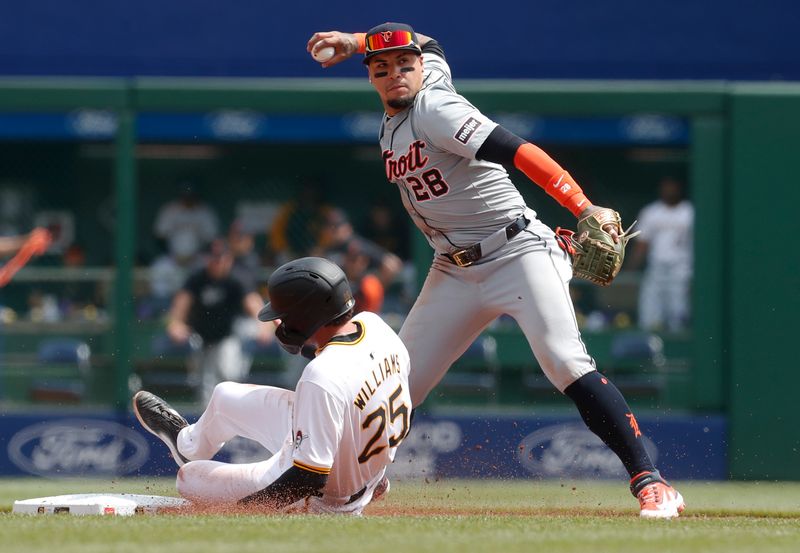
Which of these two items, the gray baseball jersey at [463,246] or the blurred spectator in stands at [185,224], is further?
the blurred spectator in stands at [185,224]

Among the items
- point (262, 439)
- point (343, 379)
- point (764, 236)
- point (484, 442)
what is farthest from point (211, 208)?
point (343, 379)

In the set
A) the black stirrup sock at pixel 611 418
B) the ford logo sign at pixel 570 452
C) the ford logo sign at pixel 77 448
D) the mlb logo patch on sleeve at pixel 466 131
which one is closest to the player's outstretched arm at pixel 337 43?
the mlb logo patch on sleeve at pixel 466 131

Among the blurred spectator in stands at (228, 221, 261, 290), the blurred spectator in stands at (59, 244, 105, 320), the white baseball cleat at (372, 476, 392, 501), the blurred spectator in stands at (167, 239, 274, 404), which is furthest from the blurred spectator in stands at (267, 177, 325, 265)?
the white baseball cleat at (372, 476, 392, 501)

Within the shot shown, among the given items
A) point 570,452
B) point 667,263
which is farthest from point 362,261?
point 667,263

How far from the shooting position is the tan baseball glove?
4.43 m

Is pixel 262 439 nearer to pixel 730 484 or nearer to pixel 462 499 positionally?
pixel 462 499

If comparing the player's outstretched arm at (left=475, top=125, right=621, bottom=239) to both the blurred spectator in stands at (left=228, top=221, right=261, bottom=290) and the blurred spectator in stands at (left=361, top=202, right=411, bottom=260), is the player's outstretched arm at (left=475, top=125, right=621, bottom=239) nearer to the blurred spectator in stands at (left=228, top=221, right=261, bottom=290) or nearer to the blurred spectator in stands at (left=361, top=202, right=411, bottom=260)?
the blurred spectator in stands at (left=361, top=202, right=411, bottom=260)

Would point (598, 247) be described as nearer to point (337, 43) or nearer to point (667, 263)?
point (337, 43)

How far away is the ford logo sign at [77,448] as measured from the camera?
7.80 metres

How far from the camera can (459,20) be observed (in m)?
9.32

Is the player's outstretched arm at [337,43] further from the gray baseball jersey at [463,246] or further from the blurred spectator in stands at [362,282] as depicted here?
the blurred spectator in stands at [362,282]

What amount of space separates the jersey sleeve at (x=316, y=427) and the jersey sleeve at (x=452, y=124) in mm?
1094

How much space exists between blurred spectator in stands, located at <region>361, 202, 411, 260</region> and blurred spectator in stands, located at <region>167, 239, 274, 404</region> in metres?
0.94

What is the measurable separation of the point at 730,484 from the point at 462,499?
231 cm
